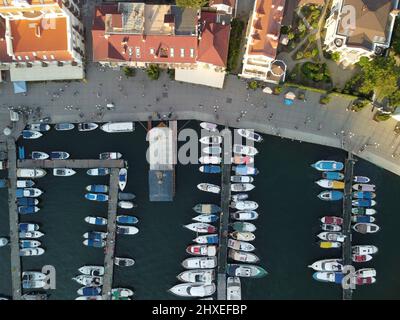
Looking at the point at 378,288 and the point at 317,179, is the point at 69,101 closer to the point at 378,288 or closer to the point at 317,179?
the point at 317,179

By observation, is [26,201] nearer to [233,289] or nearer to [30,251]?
[30,251]

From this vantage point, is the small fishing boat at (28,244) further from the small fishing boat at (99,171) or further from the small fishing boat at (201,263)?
the small fishing boat at (201,263)

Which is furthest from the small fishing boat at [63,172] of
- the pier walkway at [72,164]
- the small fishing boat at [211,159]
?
the small fishing boat at [211,159]

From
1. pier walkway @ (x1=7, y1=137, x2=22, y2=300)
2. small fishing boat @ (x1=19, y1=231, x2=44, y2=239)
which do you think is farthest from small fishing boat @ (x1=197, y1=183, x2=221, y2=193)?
pier walkway @ (x1=7, y1=137, x2=22, y2=300)

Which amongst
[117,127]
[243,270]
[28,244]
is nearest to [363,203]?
[243,270]

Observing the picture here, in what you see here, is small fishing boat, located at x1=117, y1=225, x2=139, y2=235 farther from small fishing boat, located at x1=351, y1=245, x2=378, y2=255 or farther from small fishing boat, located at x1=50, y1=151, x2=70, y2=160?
small fishing boat, located at x1=351, y1=245, x2=378, y2=255

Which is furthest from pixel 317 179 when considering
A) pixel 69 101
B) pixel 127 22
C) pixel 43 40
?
pixel 43 40
